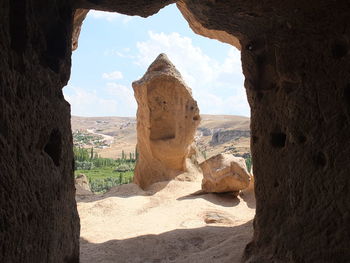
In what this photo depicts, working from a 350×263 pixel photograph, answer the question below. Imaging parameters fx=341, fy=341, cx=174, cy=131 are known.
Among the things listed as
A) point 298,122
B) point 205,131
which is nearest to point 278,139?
point 298,122

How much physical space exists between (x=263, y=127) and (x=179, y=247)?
3236 mm

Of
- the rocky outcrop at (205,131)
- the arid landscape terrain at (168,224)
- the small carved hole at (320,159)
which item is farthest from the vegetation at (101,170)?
the rocky outcrop at (205,131)

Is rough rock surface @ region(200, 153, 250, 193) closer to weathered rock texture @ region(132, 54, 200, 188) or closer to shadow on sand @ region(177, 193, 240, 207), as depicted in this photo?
shadow on sand @ region(177, 193, 240, 207)

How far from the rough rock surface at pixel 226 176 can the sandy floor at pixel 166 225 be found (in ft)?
1.03

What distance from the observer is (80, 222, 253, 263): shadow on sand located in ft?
19.9

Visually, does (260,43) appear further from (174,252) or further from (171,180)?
(171,180)

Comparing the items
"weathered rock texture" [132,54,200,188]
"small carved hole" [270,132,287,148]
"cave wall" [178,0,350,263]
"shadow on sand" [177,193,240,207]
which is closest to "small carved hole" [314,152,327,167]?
"cave wall" [178,0,350,263]

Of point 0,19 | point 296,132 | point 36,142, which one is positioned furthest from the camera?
point 296,132

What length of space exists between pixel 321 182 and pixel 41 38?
12.2 feet

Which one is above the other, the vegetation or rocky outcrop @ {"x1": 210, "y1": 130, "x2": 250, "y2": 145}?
rocky outcrop @ {"x1": 210, "y1": 130, "x2": 250, "y2": 145}

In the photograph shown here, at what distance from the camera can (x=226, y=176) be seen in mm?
11078

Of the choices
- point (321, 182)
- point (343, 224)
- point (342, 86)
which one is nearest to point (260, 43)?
point (342, 86)

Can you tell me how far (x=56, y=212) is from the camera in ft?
13.2

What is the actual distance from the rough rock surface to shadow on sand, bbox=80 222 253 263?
3.18 m
